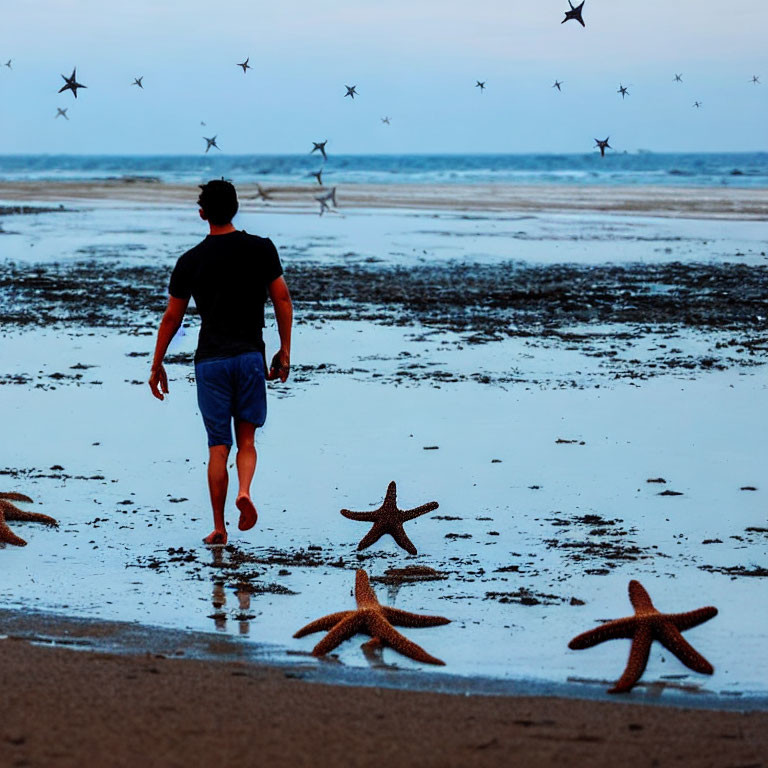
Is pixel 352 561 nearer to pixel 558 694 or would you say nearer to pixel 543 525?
pixel 543 525

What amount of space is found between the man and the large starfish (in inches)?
24.1

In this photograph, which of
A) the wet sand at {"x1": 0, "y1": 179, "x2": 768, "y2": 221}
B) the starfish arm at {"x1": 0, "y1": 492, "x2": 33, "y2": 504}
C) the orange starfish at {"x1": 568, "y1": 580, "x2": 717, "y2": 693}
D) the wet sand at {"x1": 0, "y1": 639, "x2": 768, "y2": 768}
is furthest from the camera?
the wet sand at {"x1": 0, "y1": 179, "x2": 768, "y2": 221}

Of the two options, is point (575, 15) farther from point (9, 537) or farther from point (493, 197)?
point (493, 197)

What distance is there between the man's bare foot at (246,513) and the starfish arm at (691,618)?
2.48 metres

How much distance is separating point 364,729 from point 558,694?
967mm

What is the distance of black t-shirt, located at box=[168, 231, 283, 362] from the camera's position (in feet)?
21.5

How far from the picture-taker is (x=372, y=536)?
21.7 ft

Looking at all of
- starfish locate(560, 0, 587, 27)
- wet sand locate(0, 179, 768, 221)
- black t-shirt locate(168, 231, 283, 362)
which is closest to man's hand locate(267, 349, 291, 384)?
black t-shirt locate(168, 231, 283, 362)

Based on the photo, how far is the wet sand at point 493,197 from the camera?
42.3 meters

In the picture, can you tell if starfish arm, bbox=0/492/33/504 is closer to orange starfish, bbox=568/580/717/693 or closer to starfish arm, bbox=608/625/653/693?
orange starfish, bbox=568/580/717/693

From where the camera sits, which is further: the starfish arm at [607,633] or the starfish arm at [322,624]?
the starfish arm at [322,624]

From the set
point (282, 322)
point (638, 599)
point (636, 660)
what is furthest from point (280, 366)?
point (636, 660)

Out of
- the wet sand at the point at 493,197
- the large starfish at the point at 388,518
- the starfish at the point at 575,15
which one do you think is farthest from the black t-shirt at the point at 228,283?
the wet sand at the point at 493,197

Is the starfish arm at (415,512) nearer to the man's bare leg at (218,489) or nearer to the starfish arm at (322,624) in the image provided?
the man's bare leg at (218,489)
